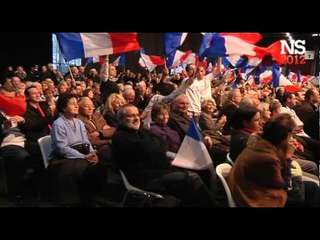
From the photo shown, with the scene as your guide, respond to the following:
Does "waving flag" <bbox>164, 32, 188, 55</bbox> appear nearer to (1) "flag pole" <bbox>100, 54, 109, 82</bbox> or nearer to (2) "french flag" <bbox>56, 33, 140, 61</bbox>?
(2) "french flag" <bbox>56, 33, 140, 61</bbox>

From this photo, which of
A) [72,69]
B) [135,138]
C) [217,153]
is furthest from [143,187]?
[72,69]

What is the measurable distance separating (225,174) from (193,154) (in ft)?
1.23

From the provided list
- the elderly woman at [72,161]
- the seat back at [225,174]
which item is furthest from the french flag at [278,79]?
the elderly woman at [72,161]

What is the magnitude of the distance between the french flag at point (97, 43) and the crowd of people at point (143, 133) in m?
0.19

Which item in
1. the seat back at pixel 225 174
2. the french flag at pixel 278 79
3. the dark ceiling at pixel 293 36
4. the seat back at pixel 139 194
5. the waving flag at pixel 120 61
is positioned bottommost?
the seat back at pixel 139 194

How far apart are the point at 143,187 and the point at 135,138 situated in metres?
0.45

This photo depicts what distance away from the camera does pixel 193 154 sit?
16.2ft

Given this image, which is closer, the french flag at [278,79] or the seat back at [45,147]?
the seat back at [45,147]

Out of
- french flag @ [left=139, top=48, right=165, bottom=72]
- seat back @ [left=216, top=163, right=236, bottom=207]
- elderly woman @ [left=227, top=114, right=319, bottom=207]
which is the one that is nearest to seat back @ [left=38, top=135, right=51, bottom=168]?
french flag @ [left=139, top=48, right=165, bottom=72]

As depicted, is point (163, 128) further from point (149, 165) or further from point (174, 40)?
point (174, 40)

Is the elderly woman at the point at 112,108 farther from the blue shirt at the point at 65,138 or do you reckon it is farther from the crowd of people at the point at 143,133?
the blue shirt at the point at 65,138

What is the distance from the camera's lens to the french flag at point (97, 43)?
194 inches

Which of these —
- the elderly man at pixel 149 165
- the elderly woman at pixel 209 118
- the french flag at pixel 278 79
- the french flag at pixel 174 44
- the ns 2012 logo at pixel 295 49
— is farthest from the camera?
the french flag at pixel 278 79

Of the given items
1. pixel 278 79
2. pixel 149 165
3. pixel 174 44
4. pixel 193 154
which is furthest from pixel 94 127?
pixel 278 79
